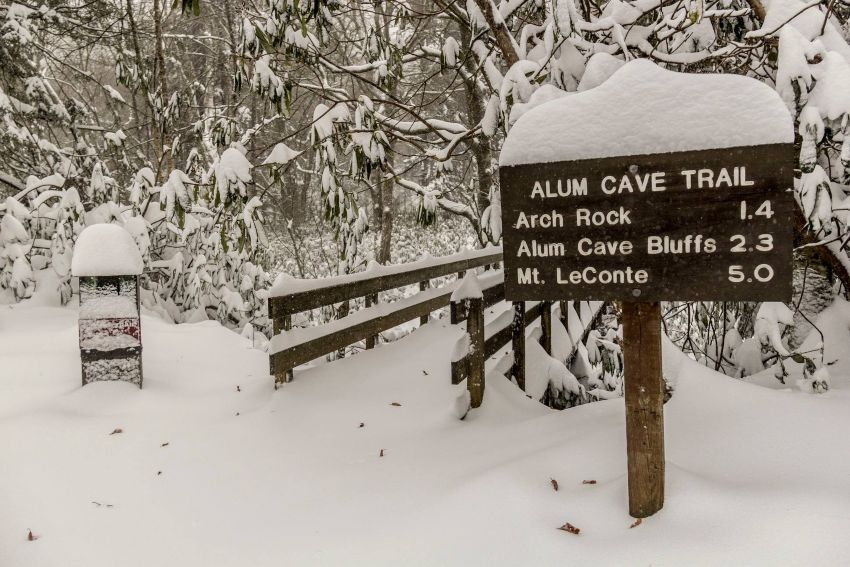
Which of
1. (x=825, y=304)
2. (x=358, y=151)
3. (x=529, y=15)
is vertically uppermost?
(x=529, y=15)

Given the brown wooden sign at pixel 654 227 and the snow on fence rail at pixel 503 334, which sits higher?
the brown wooden sign at pixel 654 227

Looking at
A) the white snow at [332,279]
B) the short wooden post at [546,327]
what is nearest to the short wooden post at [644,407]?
the white snow at [332,279]

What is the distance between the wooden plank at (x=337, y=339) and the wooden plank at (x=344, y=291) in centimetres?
28

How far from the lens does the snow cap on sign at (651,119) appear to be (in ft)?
7.39

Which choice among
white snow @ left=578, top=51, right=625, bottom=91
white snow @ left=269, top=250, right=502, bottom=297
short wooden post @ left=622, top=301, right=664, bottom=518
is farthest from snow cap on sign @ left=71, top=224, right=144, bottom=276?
short wooden post @ left=622, top=301, right=664, bottom=518

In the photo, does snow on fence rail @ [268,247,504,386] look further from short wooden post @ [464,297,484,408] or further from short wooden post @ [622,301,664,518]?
short wooden post @ [622,301,664,518]

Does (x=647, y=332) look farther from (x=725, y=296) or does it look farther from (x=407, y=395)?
(x=407, y=395)

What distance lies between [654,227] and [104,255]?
14.0 feet

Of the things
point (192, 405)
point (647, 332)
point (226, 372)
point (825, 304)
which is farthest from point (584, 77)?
point (226, 372)

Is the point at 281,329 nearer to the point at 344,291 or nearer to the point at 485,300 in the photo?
the point at 344,291

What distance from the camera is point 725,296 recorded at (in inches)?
90.5

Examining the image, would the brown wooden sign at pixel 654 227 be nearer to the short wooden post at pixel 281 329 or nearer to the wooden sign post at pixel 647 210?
the wooden sign post at pixel 647 210

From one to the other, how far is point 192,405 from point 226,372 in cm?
104

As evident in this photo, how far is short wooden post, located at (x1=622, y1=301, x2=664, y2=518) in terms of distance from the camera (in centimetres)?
261
